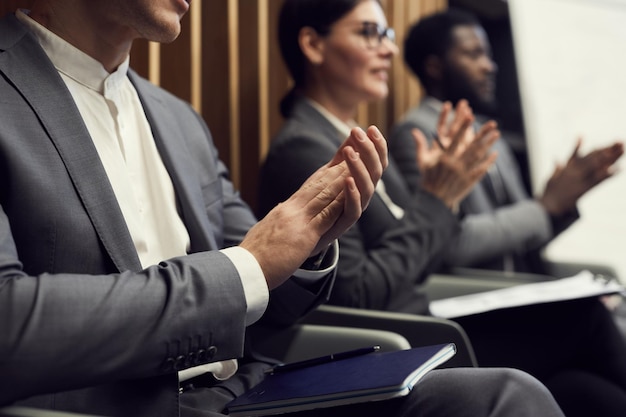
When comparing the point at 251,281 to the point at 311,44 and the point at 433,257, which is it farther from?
the point at 311,44

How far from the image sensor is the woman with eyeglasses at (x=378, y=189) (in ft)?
3.88

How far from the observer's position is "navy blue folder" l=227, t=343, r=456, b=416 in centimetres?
113

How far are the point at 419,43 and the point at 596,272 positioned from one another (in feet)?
3.76

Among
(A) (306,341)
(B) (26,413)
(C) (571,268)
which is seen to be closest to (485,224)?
(C) (571,268)

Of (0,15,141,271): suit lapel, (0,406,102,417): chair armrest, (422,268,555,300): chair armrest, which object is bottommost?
(422,268,555,300): chair armrest

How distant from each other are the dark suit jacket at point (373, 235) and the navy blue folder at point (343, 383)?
0.65 meters

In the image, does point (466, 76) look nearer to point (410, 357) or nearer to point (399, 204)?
point (399, 204)

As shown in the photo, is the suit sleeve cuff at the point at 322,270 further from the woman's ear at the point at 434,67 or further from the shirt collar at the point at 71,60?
the woman's ear at the point at 434,67

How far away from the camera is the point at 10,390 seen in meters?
1.02

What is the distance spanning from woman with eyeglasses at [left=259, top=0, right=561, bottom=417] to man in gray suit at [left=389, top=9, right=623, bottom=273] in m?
0.18

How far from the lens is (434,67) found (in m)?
3.36

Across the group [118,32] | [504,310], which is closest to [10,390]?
[118,32]

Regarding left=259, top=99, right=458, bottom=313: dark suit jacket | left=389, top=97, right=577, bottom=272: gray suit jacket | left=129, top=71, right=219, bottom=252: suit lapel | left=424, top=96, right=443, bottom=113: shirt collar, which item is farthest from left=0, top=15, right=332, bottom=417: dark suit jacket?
left=424, top=96, right=443, bottom=113: shirt collar

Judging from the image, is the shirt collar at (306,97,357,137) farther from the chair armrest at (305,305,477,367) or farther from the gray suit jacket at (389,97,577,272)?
the chair armrest at (305,305,477,367)
